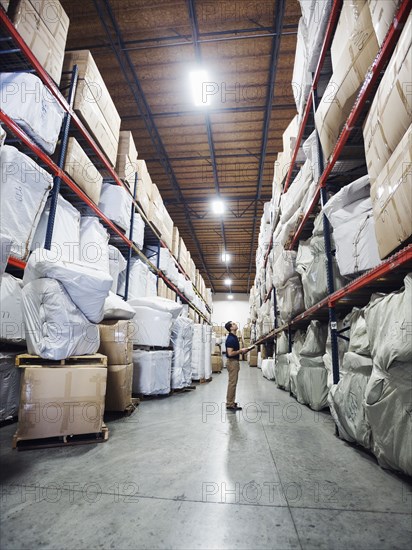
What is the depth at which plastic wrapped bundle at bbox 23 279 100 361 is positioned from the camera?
242cm

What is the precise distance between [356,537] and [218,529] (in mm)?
576

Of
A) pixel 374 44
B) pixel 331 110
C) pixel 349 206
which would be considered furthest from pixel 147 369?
pixel 374 44

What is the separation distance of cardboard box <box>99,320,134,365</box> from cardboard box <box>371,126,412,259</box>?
Result: 9.24 ft

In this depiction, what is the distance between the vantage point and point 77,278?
8.27ft

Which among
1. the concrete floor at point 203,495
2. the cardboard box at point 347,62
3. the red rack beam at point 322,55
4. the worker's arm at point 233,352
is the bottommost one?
the concrete floor at point 203,495

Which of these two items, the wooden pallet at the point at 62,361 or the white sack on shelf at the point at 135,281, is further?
the white sack on shelf at the point at 135,281

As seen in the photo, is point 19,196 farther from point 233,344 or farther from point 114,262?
point 233,344

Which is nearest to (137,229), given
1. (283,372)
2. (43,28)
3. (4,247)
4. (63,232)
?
(63,232)

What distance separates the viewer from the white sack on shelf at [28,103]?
282cm

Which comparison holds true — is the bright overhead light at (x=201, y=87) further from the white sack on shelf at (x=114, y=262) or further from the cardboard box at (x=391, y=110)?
the cardboard box at (x=391, y=110)

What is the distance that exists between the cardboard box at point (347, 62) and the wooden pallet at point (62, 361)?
A: 3.01 meters

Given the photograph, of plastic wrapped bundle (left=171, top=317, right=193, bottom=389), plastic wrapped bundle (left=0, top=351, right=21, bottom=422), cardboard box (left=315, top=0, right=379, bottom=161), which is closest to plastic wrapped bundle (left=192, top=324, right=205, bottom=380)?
plastic wrapped bundle (left=171, top=317, right=193, bottom=389)

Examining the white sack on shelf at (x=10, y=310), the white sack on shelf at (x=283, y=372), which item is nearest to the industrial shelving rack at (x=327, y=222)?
the white sack on shelf at (x=283, y=372)

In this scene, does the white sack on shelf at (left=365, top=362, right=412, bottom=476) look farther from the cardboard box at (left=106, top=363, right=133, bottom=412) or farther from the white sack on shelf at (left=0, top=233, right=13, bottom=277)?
the cardboard box at (left=106, top=363, right=133, bottom=412)
